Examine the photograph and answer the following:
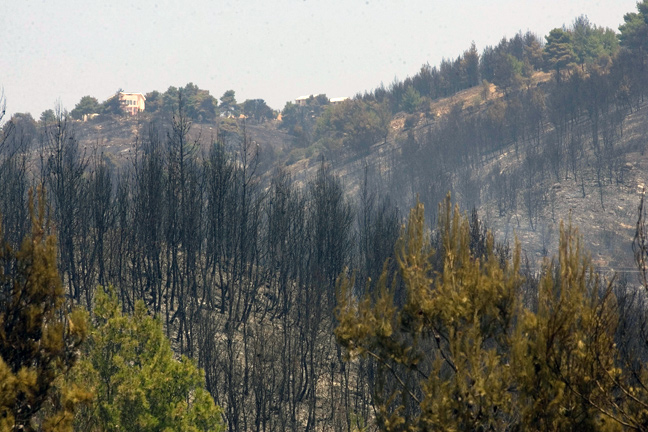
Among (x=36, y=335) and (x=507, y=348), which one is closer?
(x=36, y=335)

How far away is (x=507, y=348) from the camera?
8.37 m

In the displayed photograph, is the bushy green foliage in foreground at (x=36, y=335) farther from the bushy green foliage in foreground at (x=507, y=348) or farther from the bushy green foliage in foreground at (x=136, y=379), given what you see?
the bushy green foliage in foreground at (x=136, y=379)

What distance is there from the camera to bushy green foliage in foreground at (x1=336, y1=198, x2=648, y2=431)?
7258 millimetres

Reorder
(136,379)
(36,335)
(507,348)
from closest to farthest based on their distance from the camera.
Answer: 1. (36,335)
2. (507,348)
3. (136,379)

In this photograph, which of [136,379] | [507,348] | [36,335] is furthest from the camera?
[136,379]

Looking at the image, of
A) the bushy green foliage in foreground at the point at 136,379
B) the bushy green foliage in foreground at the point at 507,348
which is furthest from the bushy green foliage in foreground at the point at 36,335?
the bushy green foliage in foreground at the point at 136,379

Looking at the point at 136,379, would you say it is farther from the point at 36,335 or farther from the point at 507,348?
the point at 507,348

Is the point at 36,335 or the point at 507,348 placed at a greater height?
the point at 36,335

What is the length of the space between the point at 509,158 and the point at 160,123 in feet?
188

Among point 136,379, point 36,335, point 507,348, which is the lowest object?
point 136,379

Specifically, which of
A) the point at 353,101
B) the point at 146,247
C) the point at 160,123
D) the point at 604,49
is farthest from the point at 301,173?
the point at 146,247

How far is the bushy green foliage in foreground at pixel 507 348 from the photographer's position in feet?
23.8

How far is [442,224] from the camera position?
891 cm

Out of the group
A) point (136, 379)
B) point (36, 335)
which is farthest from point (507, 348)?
point (136, 379)
